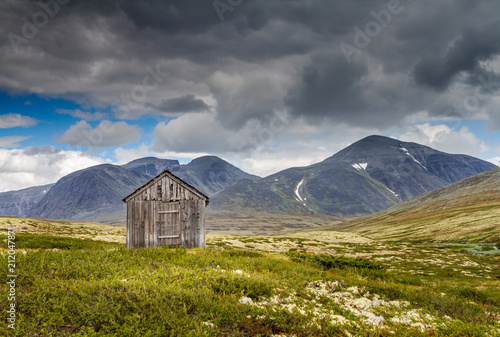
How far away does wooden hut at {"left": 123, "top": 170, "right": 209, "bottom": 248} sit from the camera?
1056 inches

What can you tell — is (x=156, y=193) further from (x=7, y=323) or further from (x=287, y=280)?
(x=7, y=323)

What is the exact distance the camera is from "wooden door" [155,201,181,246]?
2684 centimetres

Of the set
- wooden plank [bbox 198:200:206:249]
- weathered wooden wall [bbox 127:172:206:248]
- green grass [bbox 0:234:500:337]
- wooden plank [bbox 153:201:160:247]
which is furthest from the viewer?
wooden plank [bbox 198:200:206:249]

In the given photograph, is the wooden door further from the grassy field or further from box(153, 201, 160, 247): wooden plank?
the grassy field

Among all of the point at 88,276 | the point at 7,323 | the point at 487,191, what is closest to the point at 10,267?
the point at 88,276

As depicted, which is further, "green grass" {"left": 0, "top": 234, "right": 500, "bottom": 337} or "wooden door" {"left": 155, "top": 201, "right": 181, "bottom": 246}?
"wooden door" {"left": 155, "top": 201, "right": 181, "bottom": 246}

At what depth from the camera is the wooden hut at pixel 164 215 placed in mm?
26812

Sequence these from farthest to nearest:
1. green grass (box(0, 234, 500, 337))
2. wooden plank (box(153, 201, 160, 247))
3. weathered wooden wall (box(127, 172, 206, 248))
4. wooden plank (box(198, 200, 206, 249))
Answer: wooden plank (box(198, 200, 206, 249)) → weathered wooden wall (box(127, 172, 206, 248)) → wooden plank (box(153, 201, 160, 247)) → green grass (box(0, 234, 500, 337))

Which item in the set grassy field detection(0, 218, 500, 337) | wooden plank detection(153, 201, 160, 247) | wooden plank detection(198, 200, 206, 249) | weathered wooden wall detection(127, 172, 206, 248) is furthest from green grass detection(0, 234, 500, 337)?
wooden plank detection(198, 200, 206, 249)

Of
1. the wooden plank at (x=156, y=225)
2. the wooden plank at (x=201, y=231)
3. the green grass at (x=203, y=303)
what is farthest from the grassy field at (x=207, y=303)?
the wooden plank at (x=201, y=231)

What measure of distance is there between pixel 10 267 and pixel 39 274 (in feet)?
4.60

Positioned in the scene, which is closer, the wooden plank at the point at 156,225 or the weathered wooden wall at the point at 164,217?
the wooden plank at the point at 156,225

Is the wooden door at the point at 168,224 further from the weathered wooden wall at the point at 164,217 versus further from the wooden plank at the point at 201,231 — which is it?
the wooden plank at the point at 201,231

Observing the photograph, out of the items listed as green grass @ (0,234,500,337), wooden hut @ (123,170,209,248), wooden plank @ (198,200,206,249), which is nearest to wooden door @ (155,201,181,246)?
wooden hut @ (123,170,209,248)
